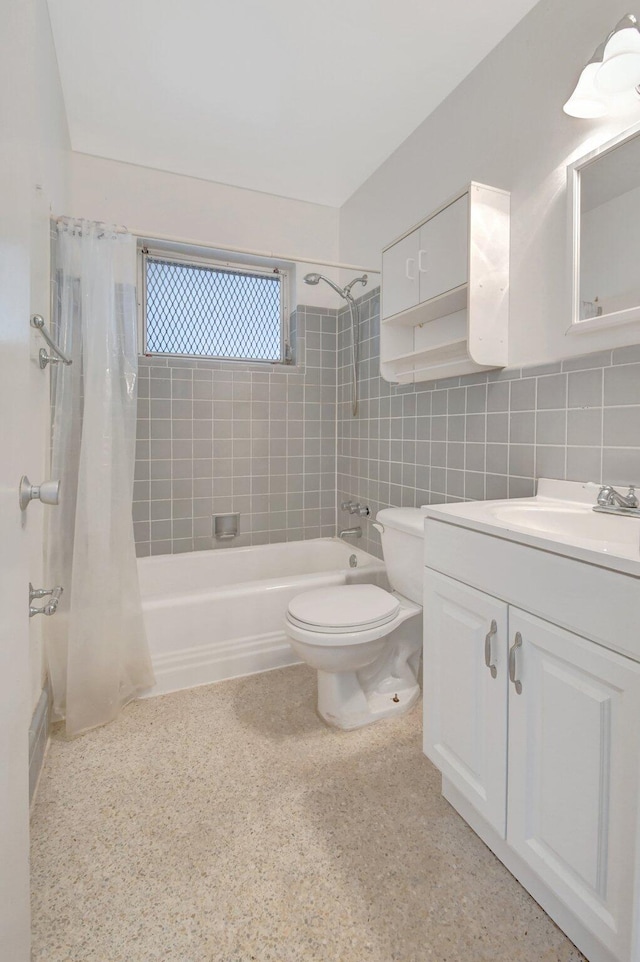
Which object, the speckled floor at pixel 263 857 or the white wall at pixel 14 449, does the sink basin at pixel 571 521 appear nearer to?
the speckled floor at pixel 263 857

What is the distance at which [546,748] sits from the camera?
2.88ft

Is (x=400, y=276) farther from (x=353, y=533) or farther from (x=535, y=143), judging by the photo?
(x=353, y=533)

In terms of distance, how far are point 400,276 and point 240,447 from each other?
1.27m

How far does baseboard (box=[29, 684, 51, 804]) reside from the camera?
1297 millimetres

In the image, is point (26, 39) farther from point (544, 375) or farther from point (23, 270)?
point (544, 375)

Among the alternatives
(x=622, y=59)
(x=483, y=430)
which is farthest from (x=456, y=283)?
(x=622, y=59)

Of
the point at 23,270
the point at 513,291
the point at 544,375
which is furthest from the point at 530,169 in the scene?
the point at 23,270

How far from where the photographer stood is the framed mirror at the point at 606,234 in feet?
3.77

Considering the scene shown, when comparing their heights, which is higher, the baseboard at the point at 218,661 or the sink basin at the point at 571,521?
the sink basin at the point at 571,521

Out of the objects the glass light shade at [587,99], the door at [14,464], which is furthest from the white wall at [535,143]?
the door at [14,464]

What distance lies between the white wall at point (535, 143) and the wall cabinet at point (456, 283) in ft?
0.17

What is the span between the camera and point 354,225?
260 centimetres

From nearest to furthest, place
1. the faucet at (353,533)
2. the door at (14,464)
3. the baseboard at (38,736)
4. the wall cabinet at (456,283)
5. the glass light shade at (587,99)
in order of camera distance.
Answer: the door at (14,464)
the glass light shade at (587,99)
the baseboard at (38,736)
the wall cabinet at (456,283)
the faucet at (353,533)

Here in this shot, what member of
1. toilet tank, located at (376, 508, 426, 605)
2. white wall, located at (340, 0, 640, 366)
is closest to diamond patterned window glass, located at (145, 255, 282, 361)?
white wall, located at (340, 0, 640, 366)
